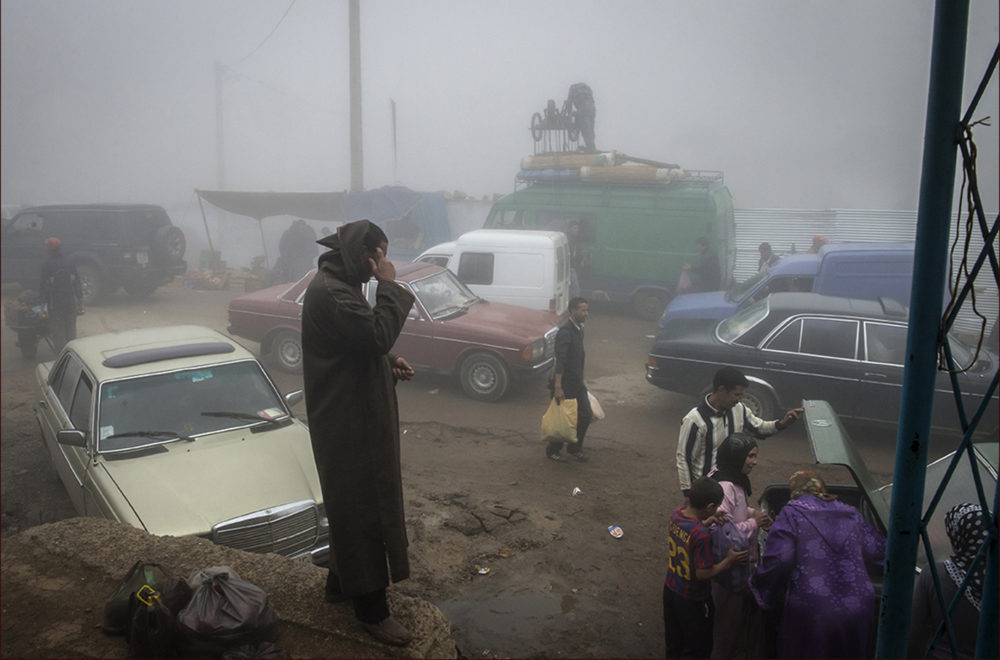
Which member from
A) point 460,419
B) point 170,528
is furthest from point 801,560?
point 460,419

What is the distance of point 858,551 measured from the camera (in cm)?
277

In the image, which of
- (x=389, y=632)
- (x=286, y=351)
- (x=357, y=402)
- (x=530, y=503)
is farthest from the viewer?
(x=286, y=351)

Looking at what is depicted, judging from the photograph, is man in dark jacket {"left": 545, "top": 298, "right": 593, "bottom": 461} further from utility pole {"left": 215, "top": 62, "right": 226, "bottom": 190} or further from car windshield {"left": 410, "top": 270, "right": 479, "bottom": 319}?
utility pole {"left": 215, "top": 62, "right": 226, "bottom": 190}

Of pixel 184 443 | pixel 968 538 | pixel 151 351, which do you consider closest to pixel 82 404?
pixel 151 351

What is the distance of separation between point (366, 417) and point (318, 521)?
2040 millimetres

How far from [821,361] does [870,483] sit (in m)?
3.84

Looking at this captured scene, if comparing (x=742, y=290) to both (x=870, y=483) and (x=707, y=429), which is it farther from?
(x=870, y=483)

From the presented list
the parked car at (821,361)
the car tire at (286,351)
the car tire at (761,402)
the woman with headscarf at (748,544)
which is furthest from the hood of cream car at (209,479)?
the car tire at (286,351)

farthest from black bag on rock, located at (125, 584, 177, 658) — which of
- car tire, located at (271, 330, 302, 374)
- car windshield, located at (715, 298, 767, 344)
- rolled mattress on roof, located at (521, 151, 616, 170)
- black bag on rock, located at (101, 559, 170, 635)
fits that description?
rolled mattress on roof, located at (521, 151, 616, 170)

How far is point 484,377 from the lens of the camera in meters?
8.45

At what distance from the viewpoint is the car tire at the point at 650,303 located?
13.2m

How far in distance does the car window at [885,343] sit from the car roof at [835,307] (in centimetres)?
13

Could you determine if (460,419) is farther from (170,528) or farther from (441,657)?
(441,657)

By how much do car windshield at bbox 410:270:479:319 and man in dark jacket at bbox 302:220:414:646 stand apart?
20.4 ft
